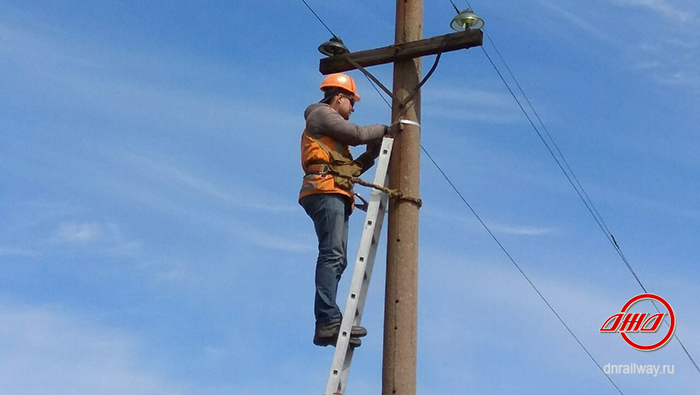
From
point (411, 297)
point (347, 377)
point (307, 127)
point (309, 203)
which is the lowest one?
point (347, 377)

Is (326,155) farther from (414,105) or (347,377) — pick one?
(347,377)

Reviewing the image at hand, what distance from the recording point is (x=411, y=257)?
657 centimetres

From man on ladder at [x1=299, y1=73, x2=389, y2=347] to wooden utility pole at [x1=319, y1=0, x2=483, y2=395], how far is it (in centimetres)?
21

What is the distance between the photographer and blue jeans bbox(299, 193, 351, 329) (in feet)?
21.2

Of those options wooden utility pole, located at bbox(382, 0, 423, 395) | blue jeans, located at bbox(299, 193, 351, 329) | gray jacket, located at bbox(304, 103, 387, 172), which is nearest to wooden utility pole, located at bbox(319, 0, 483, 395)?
wooden utility pole, located at bbox(382, 0, 423, 395)

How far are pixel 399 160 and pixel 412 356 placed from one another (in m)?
1.39

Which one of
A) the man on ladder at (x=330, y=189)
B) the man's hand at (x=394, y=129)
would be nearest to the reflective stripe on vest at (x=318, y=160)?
the man on ladder at (x=330, y=189)

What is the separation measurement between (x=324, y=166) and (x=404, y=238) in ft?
2.47

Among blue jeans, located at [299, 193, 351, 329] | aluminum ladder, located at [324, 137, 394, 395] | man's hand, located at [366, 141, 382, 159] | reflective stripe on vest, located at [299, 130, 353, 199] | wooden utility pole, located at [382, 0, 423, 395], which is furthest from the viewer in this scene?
man's hand, located at [366, 141, 382, 159]

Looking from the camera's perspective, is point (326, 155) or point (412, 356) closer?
point (412, 356)

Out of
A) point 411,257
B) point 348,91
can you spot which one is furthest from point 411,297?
point 348,91

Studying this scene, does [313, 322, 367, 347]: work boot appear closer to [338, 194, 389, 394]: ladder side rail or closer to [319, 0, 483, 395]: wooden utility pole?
[338, 194, 389, 394]: ladder side rail

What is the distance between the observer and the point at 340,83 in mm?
7121

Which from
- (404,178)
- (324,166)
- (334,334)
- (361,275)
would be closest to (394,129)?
(404,178)
